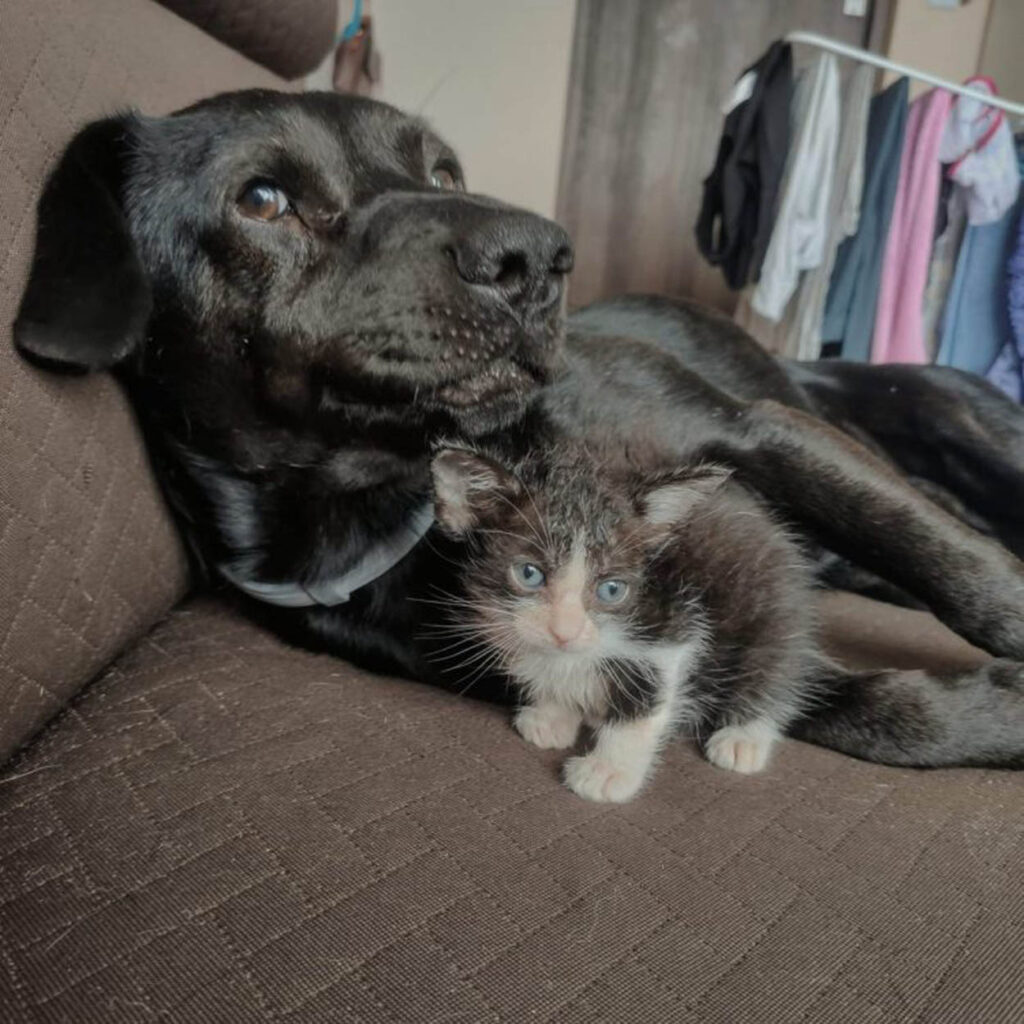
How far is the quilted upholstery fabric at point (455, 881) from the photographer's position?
560mm

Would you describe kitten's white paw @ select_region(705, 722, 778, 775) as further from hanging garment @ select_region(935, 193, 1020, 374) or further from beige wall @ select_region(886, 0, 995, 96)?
beige wall @ select_region(886, 0, 995, 96)

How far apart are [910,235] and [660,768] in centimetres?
246

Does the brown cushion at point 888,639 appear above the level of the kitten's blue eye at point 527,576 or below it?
below

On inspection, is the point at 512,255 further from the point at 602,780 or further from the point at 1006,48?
the point at 1006,48

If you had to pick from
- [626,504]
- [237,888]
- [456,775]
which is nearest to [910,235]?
[626,504]

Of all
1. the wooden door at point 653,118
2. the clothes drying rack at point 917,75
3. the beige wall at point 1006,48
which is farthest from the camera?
the wooden door at point 653,118

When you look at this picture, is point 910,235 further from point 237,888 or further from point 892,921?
point 237,888

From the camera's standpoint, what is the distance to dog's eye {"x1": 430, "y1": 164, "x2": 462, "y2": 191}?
1.23 metres

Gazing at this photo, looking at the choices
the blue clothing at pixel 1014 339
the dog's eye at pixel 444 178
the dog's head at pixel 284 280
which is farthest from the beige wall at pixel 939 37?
the dog's head at pixel 284 280

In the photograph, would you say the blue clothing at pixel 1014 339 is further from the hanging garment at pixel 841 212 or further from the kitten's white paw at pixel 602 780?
the kitten's white paw at pixel 602 780

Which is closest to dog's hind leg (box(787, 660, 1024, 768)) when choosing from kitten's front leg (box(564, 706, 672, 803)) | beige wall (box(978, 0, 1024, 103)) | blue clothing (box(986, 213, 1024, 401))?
kitten's front leg (box(564, 706, 672, 803))

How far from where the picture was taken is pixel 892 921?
25.1 inches

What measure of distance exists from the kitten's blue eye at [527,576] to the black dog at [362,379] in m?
0.17

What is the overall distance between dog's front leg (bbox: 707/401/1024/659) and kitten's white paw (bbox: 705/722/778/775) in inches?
10.1
